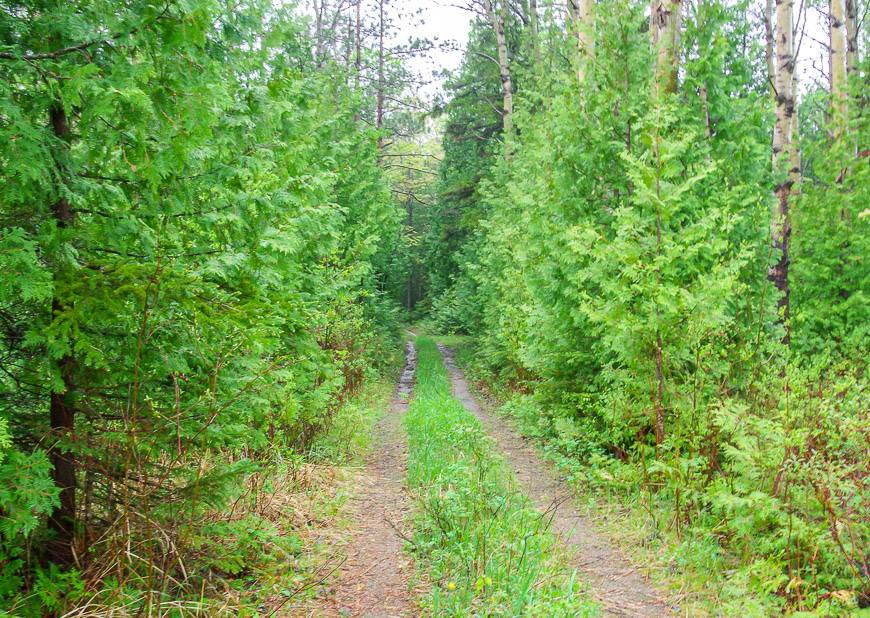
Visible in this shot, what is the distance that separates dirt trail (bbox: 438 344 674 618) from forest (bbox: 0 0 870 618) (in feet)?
0.12

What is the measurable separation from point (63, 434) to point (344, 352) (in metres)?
7.02

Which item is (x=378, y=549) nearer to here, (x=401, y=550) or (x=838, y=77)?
(x=401, y=550)

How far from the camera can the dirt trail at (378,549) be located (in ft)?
14.6

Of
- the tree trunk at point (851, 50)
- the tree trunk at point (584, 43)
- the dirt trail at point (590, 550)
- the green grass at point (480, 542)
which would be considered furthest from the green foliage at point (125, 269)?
the tree trunk at point (851, 50)

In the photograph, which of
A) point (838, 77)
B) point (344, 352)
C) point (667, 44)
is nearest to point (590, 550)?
point (344, 352)

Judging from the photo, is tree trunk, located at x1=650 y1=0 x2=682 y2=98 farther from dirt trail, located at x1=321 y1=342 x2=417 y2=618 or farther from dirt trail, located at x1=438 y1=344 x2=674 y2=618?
dirt trail, located at x1=321 y1=342 x2=417 y2=618

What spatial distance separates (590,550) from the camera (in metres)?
5.36

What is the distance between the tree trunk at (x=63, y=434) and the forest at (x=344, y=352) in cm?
2

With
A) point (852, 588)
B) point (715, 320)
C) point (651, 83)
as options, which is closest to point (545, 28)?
point (651, 83)

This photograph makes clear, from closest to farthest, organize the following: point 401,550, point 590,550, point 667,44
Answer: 1. point 590,550
2. point 401,550
3. point 667,44

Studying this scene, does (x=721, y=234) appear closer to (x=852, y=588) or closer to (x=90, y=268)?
(x=852, y=588)

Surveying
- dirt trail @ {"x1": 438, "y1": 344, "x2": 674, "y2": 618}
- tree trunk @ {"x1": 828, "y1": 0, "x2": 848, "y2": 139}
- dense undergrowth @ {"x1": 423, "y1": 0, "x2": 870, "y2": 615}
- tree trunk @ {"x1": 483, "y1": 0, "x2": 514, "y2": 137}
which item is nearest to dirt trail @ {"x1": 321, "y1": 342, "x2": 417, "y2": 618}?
dirt trail @ {"x1": 438, "y1": 344, "x2": 674, "y2": 618}

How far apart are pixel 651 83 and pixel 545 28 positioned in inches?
349

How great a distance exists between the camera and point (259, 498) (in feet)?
19.1
